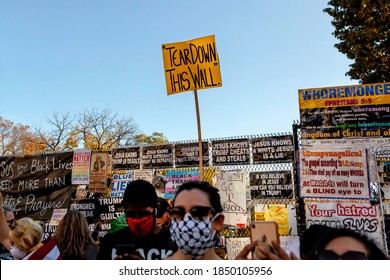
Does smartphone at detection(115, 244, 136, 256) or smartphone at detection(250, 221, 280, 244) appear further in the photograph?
smartphone at detection(115, 244, 136, 256)

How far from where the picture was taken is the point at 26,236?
340 centimetres

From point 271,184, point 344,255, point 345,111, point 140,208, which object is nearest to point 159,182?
point 271,184

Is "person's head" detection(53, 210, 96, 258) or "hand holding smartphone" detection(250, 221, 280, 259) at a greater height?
"hand holding smartphone" detection(250, 221, 280, 259)

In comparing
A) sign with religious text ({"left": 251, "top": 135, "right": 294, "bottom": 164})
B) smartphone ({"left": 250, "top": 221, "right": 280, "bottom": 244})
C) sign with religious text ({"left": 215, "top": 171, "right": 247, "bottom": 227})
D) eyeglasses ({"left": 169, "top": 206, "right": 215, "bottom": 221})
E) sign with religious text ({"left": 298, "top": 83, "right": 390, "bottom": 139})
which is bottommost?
sign with religious text ({"left": 215, "top": 171, "right": 247, "bottom": 227})

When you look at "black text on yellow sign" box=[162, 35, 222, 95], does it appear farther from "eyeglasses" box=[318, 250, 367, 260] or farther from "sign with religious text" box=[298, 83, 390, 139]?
"eyeglasses" box=[318, 250, 367, 260]

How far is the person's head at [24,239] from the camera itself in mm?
3398

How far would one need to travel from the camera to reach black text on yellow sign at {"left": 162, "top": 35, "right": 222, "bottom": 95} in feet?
16.3

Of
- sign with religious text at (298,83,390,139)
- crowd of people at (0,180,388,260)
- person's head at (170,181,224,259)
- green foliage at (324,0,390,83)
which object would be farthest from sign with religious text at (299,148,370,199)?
green foliage at (324,0,390,83)

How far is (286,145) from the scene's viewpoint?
20.7ft

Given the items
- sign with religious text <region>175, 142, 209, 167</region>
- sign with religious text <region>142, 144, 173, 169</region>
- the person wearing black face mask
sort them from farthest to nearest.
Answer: sign with religious text <region>142, 144, 173, 169</region>
sign with religious text <region>175, 142, 209, 167</region>
the person wearing black face mask

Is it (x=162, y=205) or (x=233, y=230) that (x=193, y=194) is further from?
(x=233, y=230)

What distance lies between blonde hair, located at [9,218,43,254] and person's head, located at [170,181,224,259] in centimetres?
200
